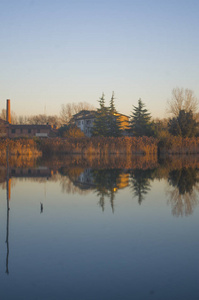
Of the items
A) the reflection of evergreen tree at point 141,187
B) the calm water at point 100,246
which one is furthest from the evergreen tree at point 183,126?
the calm water at point 100,246

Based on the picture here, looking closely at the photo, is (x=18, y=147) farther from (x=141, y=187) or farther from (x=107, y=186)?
(x=141, y=187)

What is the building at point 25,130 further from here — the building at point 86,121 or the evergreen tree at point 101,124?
the evergreen tree at point 101,124

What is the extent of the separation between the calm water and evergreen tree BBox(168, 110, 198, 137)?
131 ft

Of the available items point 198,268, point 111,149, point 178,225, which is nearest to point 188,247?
point 198,268

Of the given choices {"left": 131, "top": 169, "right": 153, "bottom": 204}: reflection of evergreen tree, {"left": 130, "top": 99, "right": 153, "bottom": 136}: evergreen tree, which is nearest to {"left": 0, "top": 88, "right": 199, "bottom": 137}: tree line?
{"left": 130, "top": 99, "right": 153, "bottom": 136}: evergreen tree

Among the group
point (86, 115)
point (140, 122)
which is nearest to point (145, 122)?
point (140, 122)

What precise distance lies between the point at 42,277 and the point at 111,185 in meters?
11.6

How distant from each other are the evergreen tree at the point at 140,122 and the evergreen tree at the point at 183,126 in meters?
5.77

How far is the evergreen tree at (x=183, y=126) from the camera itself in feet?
173

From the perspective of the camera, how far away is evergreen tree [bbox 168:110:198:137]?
5269 cm

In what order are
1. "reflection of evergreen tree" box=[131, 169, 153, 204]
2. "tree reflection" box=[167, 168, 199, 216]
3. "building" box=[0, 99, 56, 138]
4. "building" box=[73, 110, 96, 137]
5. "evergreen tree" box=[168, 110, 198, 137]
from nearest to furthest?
"tree reflection" box=[167, 168, 199, 216]
"reflection of evergreen tree" box=[131, 169, 153, 204]
"evergreen tree" box=[168, 110, 198, 137]
"building" box=[0, 99, 56, 138]
"building" box=[73, 110, 96, 137]

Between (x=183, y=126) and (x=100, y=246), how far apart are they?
48109 mm

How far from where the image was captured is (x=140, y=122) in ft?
214

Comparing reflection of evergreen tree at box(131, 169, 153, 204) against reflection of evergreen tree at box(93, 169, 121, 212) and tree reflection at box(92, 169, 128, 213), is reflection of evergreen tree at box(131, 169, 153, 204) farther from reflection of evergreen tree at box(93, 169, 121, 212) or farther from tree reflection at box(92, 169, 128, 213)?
reflection of evergreen tree at box(93, 169, 121, 212)
